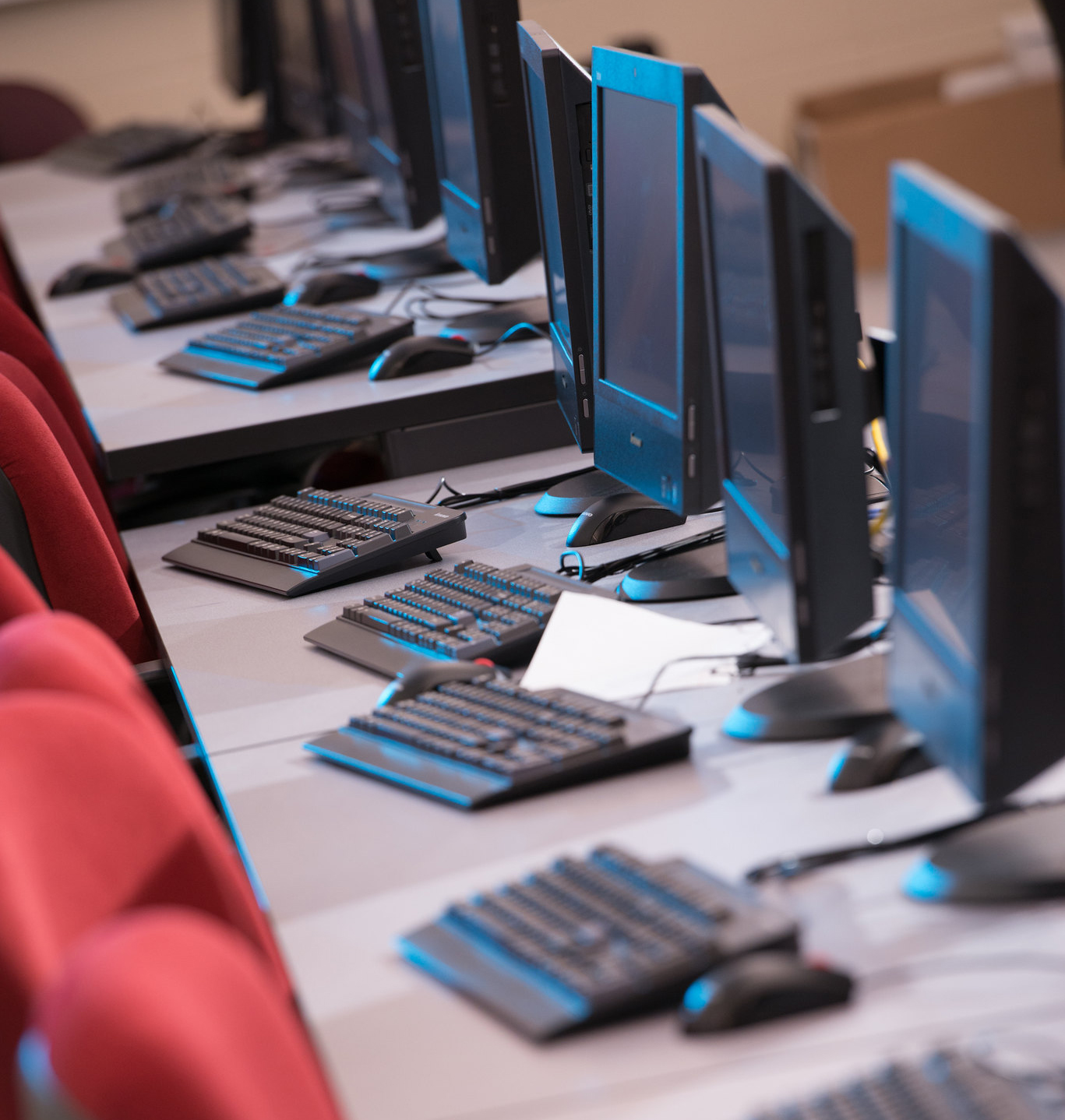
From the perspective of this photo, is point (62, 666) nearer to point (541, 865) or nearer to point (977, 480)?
point (541, 865)

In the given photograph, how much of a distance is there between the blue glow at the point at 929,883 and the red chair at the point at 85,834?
1.60 ft

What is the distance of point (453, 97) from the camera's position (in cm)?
250

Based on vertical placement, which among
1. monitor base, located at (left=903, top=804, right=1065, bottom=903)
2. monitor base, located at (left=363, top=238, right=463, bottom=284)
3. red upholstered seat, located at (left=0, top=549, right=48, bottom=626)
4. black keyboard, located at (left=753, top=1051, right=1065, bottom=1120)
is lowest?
monitor base, located at (left=903, top=804, right=1065, bottom=903)

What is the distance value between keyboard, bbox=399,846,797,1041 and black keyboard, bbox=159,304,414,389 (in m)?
1.50

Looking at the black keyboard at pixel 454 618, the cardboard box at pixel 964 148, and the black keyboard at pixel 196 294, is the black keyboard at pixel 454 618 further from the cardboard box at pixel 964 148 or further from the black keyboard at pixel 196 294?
the cardboard box at pixel 964 148

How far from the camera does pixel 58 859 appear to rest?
3.25ft

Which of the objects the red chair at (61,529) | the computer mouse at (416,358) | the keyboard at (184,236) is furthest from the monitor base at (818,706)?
the keyboard at (184,236)

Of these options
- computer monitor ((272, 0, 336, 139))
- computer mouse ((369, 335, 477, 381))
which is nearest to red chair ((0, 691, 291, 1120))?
computer mouse ((369, 335, 477, 381))

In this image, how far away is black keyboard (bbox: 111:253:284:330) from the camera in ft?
9.64

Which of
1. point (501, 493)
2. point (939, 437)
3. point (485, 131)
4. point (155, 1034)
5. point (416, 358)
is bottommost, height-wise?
point (501, 493)

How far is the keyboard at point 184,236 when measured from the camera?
3422 mm

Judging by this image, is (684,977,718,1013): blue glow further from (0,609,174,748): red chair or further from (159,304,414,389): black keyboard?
(159,304,414,389): black keyboard

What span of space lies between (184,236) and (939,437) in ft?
8.92

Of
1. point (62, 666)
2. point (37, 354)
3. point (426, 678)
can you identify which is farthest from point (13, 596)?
point (37, 354)
